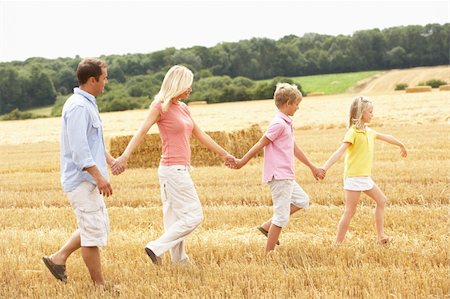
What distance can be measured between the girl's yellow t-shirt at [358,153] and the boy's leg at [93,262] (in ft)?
9.05

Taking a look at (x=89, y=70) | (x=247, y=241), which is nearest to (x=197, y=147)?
(x=247, y=241)

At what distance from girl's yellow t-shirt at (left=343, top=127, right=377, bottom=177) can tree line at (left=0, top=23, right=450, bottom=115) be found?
5039 cm

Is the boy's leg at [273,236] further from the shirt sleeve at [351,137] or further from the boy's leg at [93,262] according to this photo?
the boy's leg at [93,262]

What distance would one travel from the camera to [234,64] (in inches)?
2785

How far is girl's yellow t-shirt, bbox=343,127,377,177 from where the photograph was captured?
699 cm

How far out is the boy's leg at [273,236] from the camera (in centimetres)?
653

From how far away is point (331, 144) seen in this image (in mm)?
19594

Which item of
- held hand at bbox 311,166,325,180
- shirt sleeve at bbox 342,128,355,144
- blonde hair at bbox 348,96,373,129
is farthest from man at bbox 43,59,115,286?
blonde hair at bbox 348,96,373,129

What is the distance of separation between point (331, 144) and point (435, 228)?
40.2ft

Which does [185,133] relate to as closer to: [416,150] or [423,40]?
[416,150]

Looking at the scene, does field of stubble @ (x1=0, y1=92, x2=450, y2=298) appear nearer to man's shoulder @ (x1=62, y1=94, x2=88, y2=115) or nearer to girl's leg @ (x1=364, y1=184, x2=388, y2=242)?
girl's leg @ (x1=364, y1=184, x2=388, y2=242)

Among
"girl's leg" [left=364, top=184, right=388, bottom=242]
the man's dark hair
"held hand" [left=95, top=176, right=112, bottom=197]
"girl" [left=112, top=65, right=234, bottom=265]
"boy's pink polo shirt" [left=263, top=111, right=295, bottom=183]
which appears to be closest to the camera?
"held hand" [left=95, top=176, right=112, bottom=197]

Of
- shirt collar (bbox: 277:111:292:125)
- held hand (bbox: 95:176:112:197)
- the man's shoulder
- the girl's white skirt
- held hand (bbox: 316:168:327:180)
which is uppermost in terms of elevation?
the man's shoulder

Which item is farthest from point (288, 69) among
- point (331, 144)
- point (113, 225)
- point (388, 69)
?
point (113, 225)
